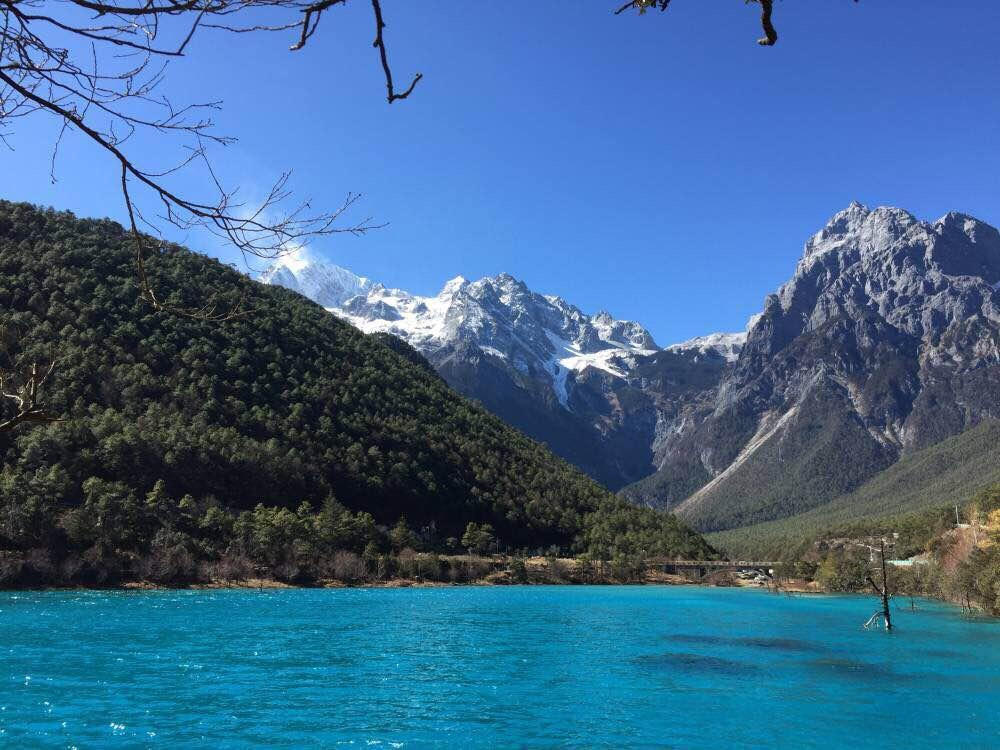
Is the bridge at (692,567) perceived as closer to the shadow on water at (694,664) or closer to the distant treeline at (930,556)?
the distant treeline at (930,556)

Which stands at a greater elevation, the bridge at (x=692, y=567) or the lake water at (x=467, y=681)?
the lake water at (x=467, y=681)

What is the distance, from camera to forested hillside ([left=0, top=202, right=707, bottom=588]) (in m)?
98.6

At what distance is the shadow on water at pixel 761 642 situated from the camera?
51703mm

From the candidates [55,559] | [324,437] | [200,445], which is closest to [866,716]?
[55,559]

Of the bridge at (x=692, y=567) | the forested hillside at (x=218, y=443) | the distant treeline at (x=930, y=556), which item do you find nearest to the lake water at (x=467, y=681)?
the distant treeline at (x=930, y=556)

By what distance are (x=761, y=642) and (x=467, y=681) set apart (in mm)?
28841

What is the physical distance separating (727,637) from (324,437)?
362 ft

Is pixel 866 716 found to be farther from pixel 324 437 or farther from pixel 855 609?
pixel 324 437

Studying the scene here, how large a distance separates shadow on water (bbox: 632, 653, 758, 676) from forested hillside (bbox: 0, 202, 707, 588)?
205 feet

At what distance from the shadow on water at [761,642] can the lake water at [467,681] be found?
327 millimetres

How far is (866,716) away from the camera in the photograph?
3058 cm

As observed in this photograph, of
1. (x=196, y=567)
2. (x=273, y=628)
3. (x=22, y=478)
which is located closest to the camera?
(x=273, y=628)

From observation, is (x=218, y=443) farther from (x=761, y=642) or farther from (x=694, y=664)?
(x=694, y=664)

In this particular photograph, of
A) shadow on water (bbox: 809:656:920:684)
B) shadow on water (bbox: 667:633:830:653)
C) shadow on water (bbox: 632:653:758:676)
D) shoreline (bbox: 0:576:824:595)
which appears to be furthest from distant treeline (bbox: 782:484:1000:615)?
shadow on water (bbox: 632:653:758:676)
